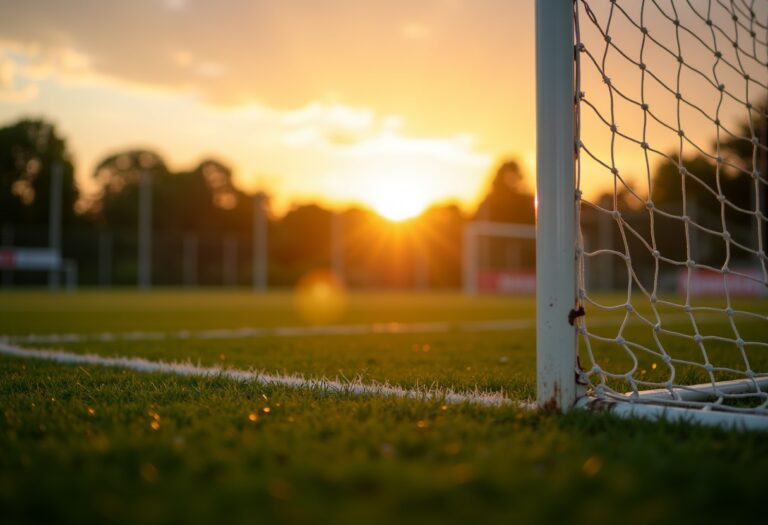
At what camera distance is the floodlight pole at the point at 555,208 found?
2023mm

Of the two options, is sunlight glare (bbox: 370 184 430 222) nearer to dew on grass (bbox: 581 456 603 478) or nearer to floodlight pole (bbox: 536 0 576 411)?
floodlight pole (bbox: 536 0 576 411)

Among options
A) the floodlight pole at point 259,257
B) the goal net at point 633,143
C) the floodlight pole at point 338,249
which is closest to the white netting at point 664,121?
the goal net at point 633,143

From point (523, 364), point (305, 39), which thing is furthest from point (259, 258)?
point (523, 364)

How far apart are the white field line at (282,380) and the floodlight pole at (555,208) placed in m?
0.17

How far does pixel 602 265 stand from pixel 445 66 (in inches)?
733

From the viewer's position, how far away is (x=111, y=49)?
1880 cm

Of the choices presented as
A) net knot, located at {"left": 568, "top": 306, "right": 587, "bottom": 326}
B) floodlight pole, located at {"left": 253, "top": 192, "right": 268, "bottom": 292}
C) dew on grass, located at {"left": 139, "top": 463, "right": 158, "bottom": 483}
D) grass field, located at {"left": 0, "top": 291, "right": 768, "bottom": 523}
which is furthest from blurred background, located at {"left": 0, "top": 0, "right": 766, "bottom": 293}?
dew on grass, located at {"left": 139, "top": 463, "right": 158, "bottom": 483}

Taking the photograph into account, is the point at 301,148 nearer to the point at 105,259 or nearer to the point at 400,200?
the point at 400,200

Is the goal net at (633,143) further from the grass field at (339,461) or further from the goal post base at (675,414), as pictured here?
the grass field at (339,461)

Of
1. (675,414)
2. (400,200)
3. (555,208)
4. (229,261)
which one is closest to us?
(675,414)

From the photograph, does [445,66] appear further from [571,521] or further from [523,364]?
[571,521]

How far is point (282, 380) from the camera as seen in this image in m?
2.75

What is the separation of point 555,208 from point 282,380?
139 cm


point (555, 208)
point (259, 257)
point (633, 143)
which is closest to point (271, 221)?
point (259, 257)
